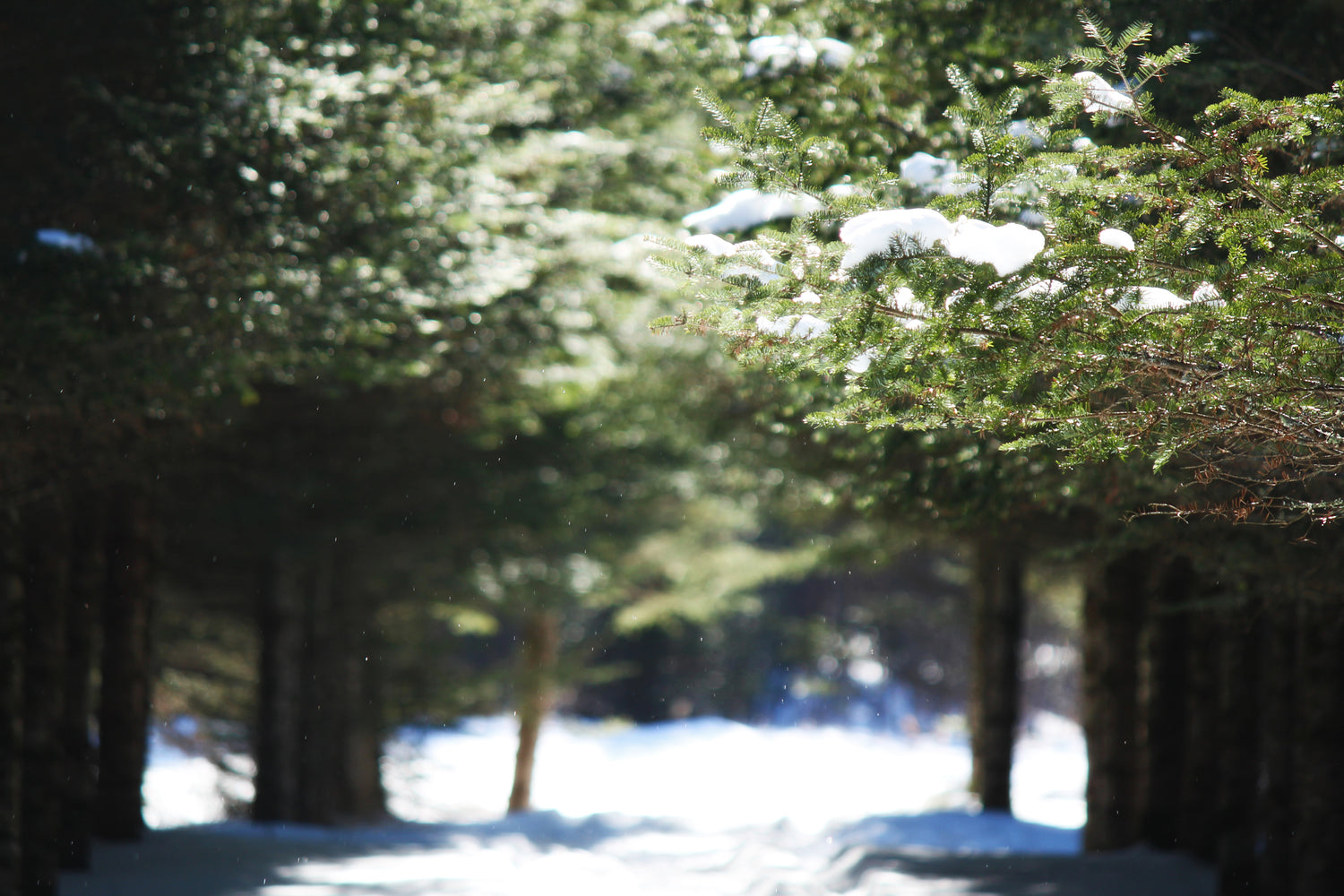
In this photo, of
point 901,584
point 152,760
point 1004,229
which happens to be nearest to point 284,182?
point 1004,229

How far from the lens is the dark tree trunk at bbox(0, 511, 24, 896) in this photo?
266 inches

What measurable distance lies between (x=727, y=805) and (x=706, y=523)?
311 inches

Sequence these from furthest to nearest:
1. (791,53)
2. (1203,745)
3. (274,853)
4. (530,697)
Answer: (530,697) → (274,853) → (1203,745) → (791,53)

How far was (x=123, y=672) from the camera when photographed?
10727 mm

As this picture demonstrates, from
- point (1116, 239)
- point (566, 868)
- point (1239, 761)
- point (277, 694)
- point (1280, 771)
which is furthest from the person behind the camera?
point (277, 694)

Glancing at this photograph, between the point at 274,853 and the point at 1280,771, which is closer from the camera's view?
the point at 1280,771

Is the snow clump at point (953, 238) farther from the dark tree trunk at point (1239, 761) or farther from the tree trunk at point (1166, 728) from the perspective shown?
the tree trunk at point (1166, 728)

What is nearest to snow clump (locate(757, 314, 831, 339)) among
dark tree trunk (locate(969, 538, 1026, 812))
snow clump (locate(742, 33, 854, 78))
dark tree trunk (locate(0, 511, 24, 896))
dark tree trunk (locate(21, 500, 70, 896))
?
snow clump (locate(742, 33, 854, 78))

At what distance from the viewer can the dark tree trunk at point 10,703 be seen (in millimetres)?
6746

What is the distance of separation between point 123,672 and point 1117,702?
32.1 feet

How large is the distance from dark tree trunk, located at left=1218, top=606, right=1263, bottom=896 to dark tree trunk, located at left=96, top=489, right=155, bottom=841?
32.3ft

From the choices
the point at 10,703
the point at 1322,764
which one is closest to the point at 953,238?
the point at 1322,764

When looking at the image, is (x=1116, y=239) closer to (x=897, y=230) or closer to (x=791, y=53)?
(x=897, y=230)

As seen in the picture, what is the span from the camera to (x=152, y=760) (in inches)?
1134
